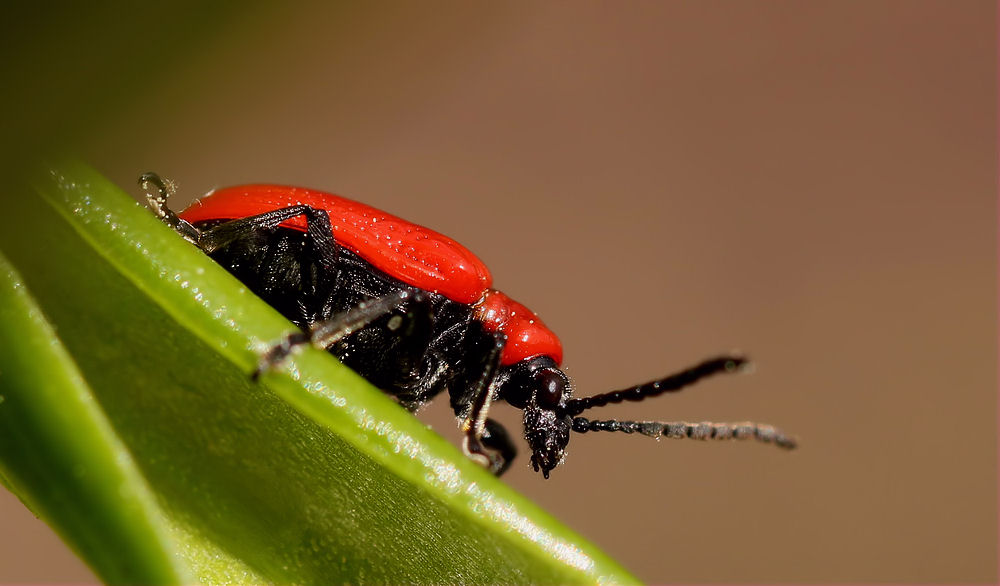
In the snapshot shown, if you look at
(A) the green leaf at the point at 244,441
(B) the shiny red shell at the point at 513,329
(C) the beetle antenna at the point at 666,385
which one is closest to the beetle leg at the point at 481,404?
(B) the shiny red shell at the point at 513,329

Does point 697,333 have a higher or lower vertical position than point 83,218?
higher

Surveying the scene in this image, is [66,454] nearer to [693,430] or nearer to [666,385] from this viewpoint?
[666,385]

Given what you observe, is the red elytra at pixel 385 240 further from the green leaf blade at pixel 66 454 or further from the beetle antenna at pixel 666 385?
the green leaf blade at pixel 66 454

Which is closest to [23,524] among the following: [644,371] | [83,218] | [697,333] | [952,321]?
[644,371]

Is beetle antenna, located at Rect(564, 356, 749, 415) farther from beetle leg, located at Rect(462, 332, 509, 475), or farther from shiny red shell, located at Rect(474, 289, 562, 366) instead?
beetle leg, located at Rect(462, 332, 509, 475)

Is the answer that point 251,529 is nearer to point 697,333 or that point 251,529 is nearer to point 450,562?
point 450,562
